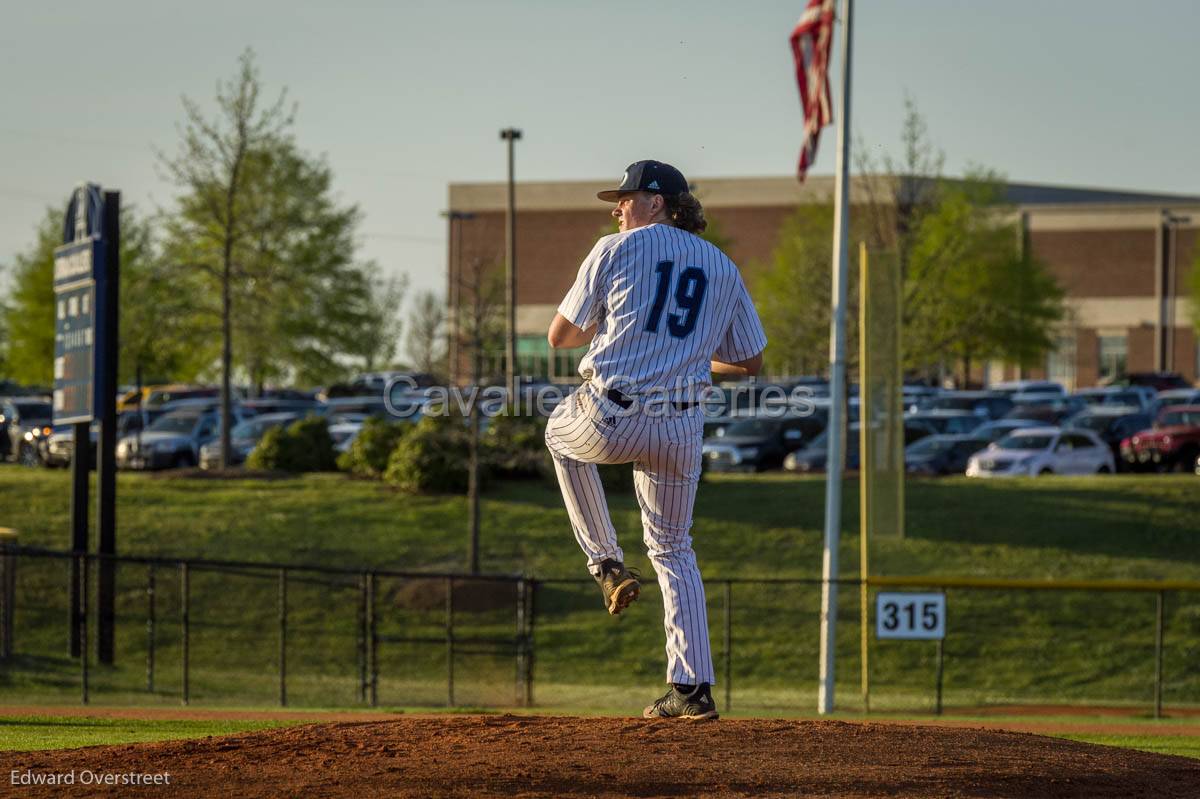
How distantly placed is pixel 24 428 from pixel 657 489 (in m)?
34.2

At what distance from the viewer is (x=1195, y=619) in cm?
2436

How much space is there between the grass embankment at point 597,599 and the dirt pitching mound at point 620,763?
11496mm

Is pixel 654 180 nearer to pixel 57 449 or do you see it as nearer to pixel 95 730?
pixel 95 730

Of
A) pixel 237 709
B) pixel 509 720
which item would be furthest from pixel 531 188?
pixel 509 720

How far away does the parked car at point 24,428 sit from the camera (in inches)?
1447

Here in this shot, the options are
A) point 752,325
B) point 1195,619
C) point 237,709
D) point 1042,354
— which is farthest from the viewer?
point 1042,354

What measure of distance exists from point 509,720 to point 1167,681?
17059mm

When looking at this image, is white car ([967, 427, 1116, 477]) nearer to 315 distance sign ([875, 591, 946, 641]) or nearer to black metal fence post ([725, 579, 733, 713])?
black metal fence post ([725, 579, 733, 713])

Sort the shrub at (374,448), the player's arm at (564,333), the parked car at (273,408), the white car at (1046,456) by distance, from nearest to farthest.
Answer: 1. the player's arm at (564,333)
2. the shrub at (374,448)
3. the white car at (1046,456)
4. the parked car at (273,408)

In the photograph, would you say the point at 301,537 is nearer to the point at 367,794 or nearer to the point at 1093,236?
the point at 367,794

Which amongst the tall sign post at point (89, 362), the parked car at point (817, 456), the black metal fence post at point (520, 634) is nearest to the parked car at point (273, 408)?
the parked car at point (817, 456)

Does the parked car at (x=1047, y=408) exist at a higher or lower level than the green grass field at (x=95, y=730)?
higher

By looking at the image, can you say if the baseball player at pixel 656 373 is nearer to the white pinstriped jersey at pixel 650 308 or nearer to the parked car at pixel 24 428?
the white pinstriped jersey at pixel 650 308

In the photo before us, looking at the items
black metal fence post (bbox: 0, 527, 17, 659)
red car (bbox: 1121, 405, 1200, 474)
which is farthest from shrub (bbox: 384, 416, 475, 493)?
red car (bbox: 1121, 405, 1200, 474)
